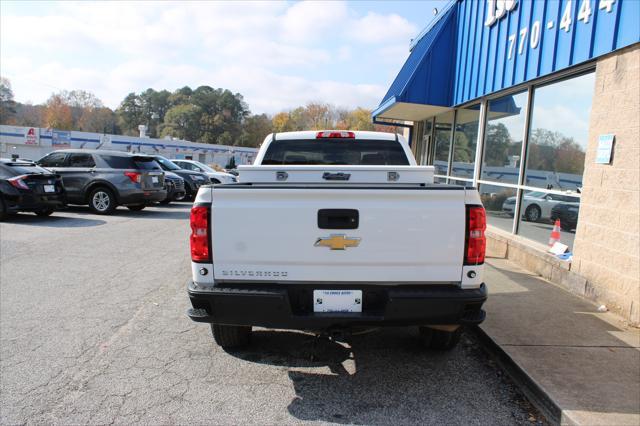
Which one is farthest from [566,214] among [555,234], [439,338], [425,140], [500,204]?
[425,140]

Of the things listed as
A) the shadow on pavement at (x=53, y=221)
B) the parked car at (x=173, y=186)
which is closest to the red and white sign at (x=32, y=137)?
the parked car at (x=173, y=186)

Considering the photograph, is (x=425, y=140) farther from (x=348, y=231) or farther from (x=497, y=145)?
(x=348, y=231)

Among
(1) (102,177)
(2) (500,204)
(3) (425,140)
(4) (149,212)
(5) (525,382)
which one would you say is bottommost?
(4) (149,212)

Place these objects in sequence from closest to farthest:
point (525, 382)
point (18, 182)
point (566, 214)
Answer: point (525, 382), point (566, 214), point (18, 182)

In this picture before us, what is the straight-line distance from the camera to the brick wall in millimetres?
4949

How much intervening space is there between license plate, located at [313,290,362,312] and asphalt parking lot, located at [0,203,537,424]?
72cm

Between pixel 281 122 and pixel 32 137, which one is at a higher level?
pixel 281 122

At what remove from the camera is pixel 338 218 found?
3119 millimetres

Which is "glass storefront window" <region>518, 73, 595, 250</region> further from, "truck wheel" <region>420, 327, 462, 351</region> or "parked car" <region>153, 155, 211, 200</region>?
"parked car" <region>153, 155, 211, 200</region>

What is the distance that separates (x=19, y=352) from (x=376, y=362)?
10.3 ft

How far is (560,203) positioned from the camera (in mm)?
6836

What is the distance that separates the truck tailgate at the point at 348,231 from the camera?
3.10 m

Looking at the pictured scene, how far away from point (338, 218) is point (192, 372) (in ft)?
5.97

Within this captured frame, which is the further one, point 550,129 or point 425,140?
point 425,140
